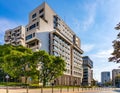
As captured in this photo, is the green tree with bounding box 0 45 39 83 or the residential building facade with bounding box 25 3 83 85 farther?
the residential building facade with bounding box 25 3 83 85

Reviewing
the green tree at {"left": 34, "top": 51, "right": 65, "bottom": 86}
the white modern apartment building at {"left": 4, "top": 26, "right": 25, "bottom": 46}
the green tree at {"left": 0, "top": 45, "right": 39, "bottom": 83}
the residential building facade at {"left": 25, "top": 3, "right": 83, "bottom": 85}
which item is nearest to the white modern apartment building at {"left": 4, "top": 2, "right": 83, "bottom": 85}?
the residential building facade at {"left": 25, "top": 3, "right": 83, "bottom": 85}

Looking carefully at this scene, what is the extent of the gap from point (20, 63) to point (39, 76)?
237 inches

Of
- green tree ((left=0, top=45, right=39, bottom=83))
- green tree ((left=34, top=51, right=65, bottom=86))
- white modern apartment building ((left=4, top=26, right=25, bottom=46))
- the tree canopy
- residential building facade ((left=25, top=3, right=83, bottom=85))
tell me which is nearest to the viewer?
green tree ((left=0, top=45, right=39, bottom=83))

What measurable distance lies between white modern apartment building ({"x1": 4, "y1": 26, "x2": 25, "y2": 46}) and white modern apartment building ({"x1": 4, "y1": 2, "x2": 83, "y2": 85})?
34.4 feet

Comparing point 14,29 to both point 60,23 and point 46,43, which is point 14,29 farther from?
point 46,43

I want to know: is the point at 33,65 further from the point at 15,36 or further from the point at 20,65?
the point at 15,36

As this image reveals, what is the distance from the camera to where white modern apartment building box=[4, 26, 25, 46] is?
106938 millimetres

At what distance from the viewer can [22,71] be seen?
190ft

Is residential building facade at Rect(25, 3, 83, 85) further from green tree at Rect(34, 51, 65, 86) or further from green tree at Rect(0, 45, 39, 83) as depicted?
green tree at Rect(0, 45, 39, 83)

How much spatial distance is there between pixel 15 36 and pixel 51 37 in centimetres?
2817

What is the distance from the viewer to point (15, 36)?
114 meters

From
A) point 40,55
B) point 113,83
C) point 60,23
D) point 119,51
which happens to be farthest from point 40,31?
point 113,83

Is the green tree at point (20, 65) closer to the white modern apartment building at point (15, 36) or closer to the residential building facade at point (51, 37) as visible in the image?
the residential building facade at point (51, 37)

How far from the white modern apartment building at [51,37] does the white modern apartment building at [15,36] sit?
1050 centimetres
